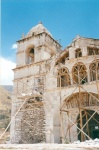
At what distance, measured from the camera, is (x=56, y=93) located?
1670 cm

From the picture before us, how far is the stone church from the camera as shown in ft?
51.1

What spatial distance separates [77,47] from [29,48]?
6128 millimetres

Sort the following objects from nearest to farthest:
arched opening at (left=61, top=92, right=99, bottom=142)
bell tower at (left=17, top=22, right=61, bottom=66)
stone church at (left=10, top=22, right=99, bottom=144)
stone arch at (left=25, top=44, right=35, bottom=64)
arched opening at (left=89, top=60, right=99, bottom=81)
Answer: arched opening at (left=61, top=92, right=99, bottom=142)
stone church at (left=10, top=22, right=99, bottom=144)
arched opening at (left=89, top=60, right=99, bottom=81)
bell tower at (left=17, top=22, right=61, bottom=66)
stone arch at (left=25, top=44, right=35, bottom=64)

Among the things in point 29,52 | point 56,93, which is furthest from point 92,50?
point 29,52

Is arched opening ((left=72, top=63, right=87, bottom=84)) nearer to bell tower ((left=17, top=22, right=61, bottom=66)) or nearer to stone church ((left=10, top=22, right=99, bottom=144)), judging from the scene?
stone church ((left=10, top=22, right=99, bottom=144))

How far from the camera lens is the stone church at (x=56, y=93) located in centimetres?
Answer: 1556

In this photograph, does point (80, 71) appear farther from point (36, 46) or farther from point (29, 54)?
point (29, 54)

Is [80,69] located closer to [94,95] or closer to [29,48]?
[94,95]

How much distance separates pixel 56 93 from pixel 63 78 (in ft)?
5.94

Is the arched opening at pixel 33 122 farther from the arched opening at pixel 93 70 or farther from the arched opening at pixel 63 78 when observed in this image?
the arched opening at pixel 93 70

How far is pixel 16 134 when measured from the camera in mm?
17688

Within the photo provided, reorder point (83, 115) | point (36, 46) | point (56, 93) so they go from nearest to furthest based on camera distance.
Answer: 1. point (83, 115)
2. point (56, 93)
3. point (36, 46)

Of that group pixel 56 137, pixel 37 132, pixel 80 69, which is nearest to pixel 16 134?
pixel 37 132

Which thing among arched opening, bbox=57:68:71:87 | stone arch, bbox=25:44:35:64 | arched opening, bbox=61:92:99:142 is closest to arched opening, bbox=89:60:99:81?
arched opening, bbox=61:92:99:142
